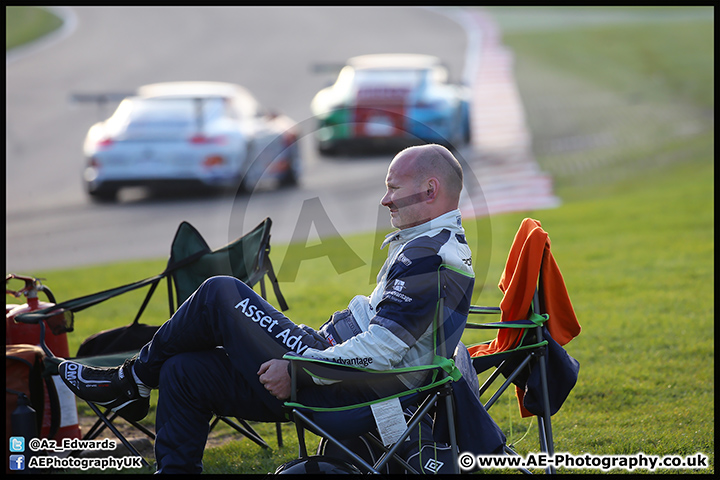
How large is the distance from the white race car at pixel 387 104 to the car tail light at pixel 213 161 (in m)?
1.76

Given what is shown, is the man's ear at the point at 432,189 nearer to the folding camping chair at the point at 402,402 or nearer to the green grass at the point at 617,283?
the folding camping chair at the point at 402,402

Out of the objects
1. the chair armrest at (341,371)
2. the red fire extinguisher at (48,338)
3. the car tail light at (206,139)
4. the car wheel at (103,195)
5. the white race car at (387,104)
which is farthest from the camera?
the white race car at (387,104)

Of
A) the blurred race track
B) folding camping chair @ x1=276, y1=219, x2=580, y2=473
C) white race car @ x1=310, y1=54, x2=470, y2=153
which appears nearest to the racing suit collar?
folding camping chair @ x1=276, y1=219, x2=580, y2=473

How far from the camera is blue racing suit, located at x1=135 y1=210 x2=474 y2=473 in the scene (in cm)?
280

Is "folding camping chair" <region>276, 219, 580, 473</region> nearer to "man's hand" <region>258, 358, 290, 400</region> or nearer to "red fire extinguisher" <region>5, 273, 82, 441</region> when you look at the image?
"man's hand" <region>258, 358, 290, 400</region>

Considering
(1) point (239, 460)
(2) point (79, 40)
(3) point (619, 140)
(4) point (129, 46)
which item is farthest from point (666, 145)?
(2) point (79, 40)

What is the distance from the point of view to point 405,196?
2.99m

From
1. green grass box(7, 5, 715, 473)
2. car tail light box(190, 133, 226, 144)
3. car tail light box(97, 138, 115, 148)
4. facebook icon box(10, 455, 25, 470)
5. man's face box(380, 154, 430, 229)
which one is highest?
car tail light box(190, 133, 226, 144)

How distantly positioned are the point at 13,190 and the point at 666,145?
1280 centimetres

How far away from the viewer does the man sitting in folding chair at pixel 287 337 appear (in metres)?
2.80

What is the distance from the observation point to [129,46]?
26078 millimetres

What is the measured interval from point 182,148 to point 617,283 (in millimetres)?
7196

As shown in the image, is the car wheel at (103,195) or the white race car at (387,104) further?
the white race car at (387,104)

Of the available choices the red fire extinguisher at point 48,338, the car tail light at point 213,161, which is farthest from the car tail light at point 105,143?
the red fire extinguisher at point 48,338
